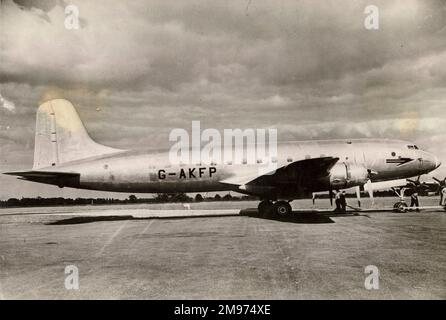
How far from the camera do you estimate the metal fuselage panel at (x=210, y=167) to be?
19547mm

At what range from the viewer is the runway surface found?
6.62 meters

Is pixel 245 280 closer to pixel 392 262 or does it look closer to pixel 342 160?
pixel 392 262

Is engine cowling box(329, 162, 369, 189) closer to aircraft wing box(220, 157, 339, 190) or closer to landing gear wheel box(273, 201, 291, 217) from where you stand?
aircraft wing box(220, 157, 339, 190)

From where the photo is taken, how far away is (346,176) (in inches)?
719

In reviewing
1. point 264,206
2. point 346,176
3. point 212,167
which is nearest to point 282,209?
point 264,206

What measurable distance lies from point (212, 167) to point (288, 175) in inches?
165

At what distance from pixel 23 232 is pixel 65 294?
1109cm

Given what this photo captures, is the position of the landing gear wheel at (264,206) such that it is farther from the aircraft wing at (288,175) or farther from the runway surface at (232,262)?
the runway surface at (232,262)

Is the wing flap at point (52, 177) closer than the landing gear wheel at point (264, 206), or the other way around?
the wing flap at point (52, 177)

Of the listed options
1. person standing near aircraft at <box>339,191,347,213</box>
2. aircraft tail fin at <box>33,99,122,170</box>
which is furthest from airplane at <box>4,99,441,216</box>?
person standing near aircraft at <box>339,191,347,213</box>

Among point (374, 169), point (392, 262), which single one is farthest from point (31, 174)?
point (374, 169)

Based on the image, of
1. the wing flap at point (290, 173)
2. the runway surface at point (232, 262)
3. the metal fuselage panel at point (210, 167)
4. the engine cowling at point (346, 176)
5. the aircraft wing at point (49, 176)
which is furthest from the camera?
the metal fuselage panel at point (210, 167)

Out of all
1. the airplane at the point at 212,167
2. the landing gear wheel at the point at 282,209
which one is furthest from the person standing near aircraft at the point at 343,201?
the landing gear wheel at the point at 282,209

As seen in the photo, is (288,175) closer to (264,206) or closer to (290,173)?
(290,173)
